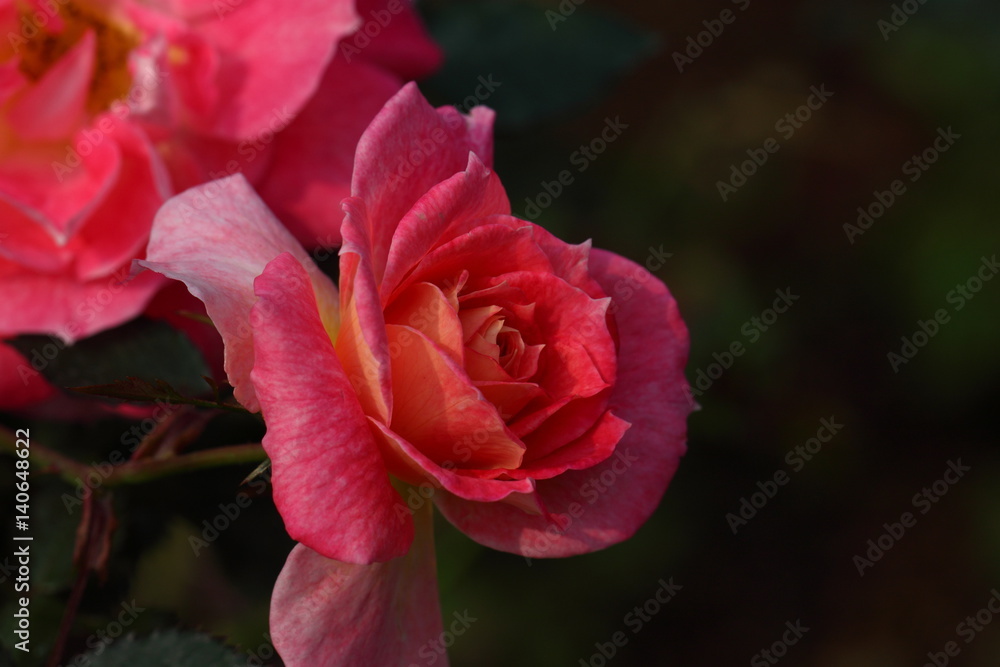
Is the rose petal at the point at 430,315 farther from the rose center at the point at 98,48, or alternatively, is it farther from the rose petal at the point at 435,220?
the rose center at the point at 98,48

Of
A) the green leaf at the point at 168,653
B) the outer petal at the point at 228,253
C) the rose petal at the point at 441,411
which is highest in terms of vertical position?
the rose petal at the point at 441,411

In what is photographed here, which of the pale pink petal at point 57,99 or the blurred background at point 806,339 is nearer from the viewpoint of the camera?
the pale pink petal at point 57,99

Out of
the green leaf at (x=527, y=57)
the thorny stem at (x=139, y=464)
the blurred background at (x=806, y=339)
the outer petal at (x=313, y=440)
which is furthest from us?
the blurred background at (x=806, y=339)

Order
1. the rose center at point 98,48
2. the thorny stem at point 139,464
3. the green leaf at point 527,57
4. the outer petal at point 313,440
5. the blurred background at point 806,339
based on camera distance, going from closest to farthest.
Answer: the outer petal at point 313,440, the thorny stem at point 139,464, the rose center at point 98,48, the green leaf at point 527,57, the blurred background at point 806,339

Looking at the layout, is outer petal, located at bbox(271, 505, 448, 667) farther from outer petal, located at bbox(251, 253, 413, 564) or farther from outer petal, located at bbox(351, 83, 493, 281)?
outer petal, located at bbox(351, 83, 493, 281)

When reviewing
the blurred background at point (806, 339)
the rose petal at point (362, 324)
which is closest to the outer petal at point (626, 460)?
the rose petal at point (362, 324)

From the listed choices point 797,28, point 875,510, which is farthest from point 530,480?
point 797,28

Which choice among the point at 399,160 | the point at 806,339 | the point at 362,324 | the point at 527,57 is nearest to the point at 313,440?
the point at 362,324

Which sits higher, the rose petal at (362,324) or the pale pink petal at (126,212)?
the rose petal at (362,324)

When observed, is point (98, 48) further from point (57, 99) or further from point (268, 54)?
point (268, 54)
